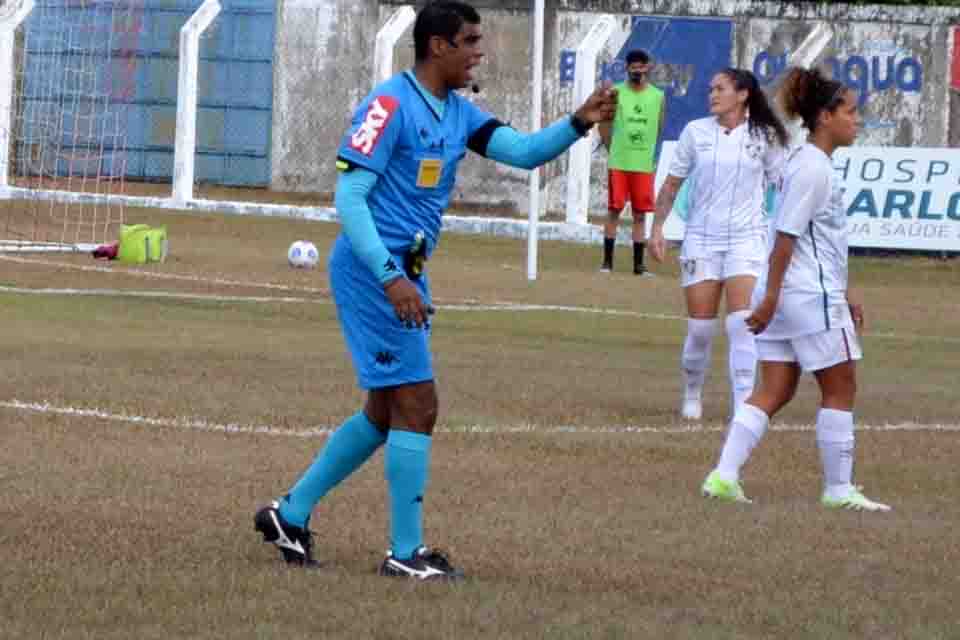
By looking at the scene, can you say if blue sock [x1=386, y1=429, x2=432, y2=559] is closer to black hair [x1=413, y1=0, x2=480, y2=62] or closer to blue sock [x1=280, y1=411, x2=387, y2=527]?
blue sock [x1=280, y1=411, x2=387, y2=527]

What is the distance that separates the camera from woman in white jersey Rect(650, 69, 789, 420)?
39.0 feet

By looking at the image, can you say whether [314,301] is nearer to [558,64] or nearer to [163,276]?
[163,276]

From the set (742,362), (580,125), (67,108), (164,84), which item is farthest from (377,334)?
(164,84)

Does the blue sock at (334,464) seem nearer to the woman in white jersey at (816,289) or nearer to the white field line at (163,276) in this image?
the woman in white jersey at (816,289)

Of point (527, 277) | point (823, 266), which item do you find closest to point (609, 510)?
point (823, 266)

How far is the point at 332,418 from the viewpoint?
37.2 ft

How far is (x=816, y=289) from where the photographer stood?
364 inches

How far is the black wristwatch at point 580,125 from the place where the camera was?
24.2ft

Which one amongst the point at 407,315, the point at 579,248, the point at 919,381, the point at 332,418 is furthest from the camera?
the point at 579,248

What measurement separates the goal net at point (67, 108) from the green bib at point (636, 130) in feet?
22.1

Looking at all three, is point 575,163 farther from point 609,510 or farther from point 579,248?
point 609,510

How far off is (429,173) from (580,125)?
515 mm

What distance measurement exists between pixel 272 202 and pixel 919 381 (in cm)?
1796

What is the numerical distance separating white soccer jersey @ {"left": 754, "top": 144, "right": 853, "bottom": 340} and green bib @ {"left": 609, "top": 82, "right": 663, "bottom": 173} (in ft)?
46.7
